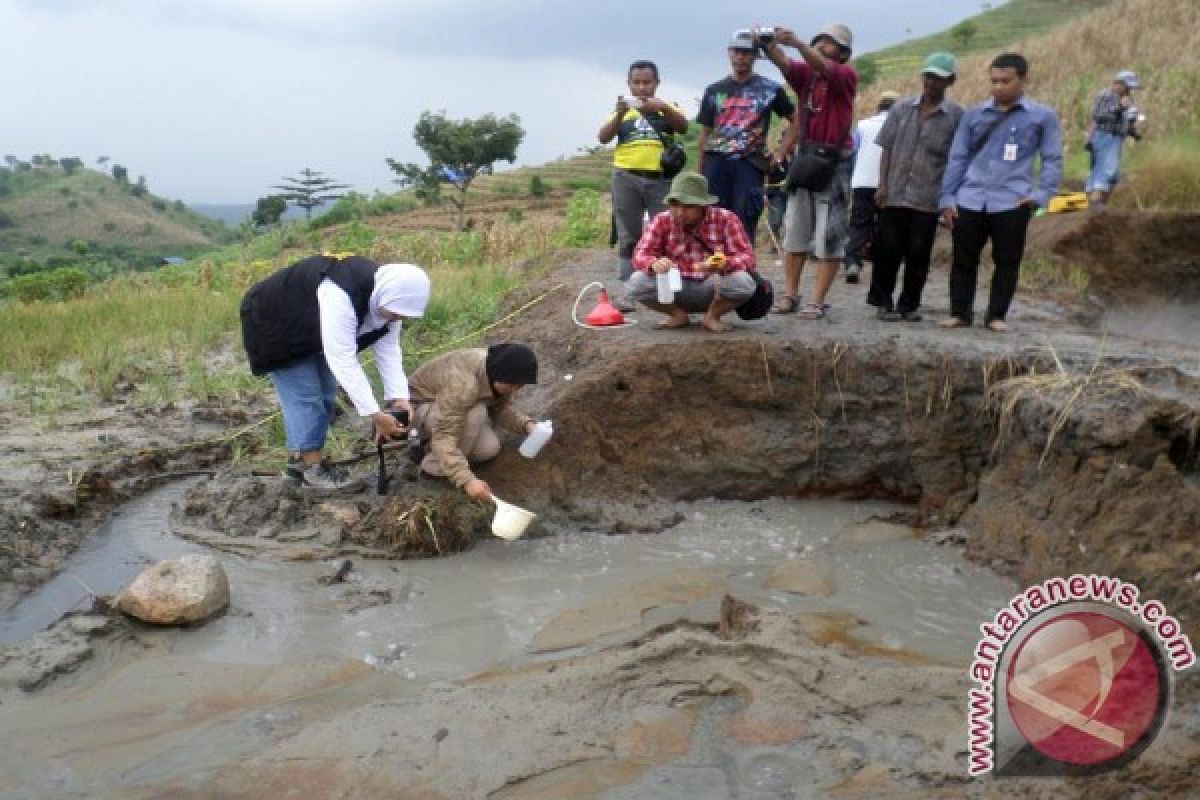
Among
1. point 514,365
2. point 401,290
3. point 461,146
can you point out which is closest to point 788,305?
point 514,365

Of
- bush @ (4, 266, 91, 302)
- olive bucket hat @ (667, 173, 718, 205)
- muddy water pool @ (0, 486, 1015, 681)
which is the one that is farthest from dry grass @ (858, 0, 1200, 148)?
bush @ (4, 266, 91, 302)

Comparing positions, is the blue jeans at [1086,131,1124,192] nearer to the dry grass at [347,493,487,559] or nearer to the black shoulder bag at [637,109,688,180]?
the black shoulder bag at [637,109,688,180]

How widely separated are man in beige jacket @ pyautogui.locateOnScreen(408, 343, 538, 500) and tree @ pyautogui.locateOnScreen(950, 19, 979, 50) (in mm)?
32648

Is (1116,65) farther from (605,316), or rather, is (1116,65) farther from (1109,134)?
(605,316)

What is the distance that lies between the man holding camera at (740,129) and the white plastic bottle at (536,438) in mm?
2149

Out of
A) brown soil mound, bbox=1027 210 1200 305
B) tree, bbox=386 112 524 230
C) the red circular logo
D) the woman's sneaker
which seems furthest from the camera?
tree, bbox=386 112 524 230

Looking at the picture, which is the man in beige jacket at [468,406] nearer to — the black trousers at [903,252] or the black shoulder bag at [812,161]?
the black shoulder bag at [812,161]

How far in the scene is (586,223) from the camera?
11891 millimetres

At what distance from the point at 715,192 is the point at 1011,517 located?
2.74m

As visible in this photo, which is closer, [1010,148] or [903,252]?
[1010,148]

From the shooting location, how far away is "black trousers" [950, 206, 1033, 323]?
5.27 metres

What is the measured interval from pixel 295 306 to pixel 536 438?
4.23 ft

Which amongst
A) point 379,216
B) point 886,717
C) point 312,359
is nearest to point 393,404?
point 312,359

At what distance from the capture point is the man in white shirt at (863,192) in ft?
20.2
